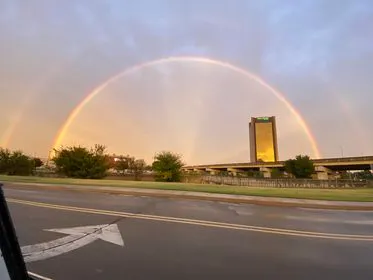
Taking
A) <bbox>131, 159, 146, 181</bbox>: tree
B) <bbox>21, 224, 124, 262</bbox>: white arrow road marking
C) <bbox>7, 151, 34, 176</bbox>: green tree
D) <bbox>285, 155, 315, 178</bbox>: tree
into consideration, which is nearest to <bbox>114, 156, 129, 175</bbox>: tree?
<bbox>131, 159, 146, 181</bbox>: tree

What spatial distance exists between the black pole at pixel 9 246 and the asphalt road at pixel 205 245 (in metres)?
3.35

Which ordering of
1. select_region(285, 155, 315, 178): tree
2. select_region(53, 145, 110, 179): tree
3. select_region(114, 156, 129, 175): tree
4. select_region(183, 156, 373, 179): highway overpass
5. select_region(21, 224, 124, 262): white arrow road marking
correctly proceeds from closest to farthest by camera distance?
1. select_region(21, 224, 124, 262): white arrow road marking
2. select_region(53, 145, 110, 179): tree
3. select_region(114, 156, 129, 175): tree
4. select_region(285, 155, 315, 178): tree
5. select_region(183, 156, 373, 179): highway overpass

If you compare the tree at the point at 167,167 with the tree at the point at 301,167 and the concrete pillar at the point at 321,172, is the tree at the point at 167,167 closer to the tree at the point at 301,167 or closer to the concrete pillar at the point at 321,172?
the tree at the point at 301,167

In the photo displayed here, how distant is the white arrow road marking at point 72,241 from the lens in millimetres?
6445

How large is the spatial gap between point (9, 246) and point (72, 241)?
18.9ft

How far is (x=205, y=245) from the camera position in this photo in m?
7.55

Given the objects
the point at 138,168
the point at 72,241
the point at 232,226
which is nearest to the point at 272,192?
the point at 232,226

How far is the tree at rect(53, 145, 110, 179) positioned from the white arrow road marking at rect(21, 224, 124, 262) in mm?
33994

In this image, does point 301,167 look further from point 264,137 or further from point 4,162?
point 264,137

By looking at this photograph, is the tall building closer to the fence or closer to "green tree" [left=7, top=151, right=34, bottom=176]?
the fence

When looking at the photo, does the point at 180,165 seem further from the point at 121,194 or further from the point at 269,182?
the point at 121,194

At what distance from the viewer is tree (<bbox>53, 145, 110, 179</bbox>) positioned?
42050 mm

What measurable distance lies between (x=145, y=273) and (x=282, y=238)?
4292 millimetres

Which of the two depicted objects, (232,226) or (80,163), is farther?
(80,163)
